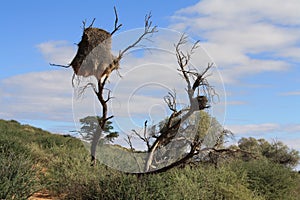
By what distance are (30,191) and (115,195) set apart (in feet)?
6.28

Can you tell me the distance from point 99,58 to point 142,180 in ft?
9.93

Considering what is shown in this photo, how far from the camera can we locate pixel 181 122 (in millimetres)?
12781

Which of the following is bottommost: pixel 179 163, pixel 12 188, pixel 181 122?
pixel 12 188

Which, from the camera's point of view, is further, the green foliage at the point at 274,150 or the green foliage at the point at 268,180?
the green foliage at the point at 274,150

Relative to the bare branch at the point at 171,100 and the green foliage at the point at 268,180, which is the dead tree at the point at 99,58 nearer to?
the bare branch at the point at 171,100

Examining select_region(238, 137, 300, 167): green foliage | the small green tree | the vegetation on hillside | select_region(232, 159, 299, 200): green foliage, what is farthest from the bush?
select_region(238, 137, 300, 167): green foliage

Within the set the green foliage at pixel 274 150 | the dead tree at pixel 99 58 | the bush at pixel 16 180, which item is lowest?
the bush at pixel 16 180

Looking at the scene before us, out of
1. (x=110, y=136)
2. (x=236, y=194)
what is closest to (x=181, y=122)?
(x=110, y=136)

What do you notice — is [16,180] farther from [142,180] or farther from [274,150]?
[274,150]

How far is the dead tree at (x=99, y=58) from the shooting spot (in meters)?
12.3

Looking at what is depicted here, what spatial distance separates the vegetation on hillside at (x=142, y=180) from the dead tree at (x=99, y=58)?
1.59 m

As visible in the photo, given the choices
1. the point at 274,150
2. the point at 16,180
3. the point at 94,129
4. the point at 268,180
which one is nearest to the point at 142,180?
the point at 94,129

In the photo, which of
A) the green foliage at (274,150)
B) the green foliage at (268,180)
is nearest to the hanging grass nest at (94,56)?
the green foliage at (268,180)

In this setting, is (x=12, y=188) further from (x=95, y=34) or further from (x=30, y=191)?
(x=95, y=34)
